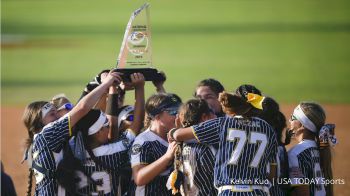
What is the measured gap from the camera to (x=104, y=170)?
5406mm

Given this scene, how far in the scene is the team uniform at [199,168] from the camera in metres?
5.21

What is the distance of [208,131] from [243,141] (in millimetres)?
249

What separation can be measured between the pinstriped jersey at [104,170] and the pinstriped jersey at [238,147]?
0.75m

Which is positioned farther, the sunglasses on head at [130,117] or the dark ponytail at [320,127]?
the sunglasses on head at [130,117]

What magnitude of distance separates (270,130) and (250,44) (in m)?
20.2

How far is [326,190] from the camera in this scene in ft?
19.0

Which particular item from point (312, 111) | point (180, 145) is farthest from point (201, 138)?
point (312, 111)

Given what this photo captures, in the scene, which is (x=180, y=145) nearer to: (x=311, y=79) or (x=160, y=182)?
(x=160, y=182)

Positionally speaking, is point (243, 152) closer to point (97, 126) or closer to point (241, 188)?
point (241, 188)

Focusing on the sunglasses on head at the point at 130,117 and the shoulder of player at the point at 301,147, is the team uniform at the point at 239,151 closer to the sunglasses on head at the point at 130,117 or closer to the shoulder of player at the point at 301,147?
the shoulder of player at the point at 301,147

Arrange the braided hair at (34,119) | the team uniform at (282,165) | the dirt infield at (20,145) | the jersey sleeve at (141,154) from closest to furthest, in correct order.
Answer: the jersey sleeve at (141,154)
the team uniform at (282,165)
the braided hair at (34,119)
the dirt infield at (20,145)

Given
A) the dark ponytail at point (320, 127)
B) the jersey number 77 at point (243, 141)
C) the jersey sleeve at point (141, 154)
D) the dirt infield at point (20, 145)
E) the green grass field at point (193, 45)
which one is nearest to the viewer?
the jersey number 77 at point (243, 141)

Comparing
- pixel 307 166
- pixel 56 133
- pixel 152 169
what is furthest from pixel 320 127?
pixel 56 133

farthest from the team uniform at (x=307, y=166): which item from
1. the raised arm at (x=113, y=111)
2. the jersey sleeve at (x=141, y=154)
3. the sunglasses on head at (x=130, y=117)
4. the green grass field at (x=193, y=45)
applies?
the green grass field at (x=193, y=45)
